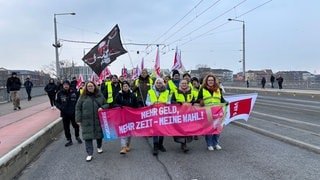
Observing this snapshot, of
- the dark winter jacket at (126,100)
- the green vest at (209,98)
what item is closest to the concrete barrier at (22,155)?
the dark winter jacket at (126,100)

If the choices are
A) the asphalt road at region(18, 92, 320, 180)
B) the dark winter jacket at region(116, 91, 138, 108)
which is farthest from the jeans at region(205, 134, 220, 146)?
the dark winter jacket at region(116, 91, 138, 108)

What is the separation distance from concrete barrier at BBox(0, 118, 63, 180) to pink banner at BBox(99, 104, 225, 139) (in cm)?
165

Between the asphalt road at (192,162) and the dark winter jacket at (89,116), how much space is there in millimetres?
542

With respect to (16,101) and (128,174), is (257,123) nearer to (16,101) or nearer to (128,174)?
(128,174)

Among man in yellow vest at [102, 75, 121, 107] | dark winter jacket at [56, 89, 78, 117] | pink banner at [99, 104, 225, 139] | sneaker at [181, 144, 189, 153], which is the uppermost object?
man in yellow vest at [102, 75, 121, 107]

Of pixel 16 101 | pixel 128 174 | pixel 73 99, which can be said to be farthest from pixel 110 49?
pixel 16 101

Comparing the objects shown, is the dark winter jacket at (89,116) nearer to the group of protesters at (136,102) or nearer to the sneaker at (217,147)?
the group of protesters at (136,102)

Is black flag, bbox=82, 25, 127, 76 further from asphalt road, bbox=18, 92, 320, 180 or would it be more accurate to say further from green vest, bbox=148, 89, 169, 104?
green vest, bbox=148, 89, 169, 104

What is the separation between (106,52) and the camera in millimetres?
14055

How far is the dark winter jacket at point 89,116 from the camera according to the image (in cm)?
1002

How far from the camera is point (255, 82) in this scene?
65.3 meters

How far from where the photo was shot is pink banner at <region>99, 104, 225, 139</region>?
10.4m

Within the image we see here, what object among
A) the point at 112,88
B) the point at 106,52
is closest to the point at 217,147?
the point at 112,88

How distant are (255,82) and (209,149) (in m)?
56.4
